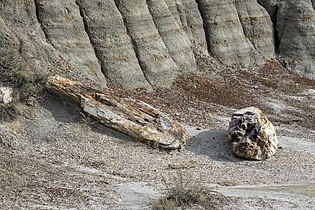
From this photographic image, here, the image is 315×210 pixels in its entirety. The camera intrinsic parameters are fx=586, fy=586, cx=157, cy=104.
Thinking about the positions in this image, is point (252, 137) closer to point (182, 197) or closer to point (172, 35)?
point (182, 197)

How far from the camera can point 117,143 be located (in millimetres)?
17766

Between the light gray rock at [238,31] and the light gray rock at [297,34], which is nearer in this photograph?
the light gray rock at [238,31]

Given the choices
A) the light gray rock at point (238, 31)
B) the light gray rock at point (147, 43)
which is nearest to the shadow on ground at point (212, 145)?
the light gray rock at point (147, 43)

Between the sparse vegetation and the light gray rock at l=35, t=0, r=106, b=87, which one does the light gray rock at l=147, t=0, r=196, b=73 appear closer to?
the light gray rock at l=35, t=0, r=106, b=87

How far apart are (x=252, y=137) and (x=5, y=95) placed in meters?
7.61

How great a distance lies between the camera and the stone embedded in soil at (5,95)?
17.2 metres

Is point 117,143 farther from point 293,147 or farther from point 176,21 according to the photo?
point 176,21

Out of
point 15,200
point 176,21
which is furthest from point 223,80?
point 15,200

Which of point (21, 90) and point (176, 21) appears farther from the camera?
point (176, 21)

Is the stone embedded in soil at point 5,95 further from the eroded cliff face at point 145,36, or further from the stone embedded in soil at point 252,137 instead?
the stone embedded in soil at point 252,137

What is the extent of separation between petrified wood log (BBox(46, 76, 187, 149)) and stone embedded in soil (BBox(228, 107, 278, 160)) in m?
1.71

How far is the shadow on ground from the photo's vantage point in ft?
60.2

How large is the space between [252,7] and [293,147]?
45.0ft

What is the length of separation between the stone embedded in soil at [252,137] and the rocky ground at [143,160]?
0.86 ft
